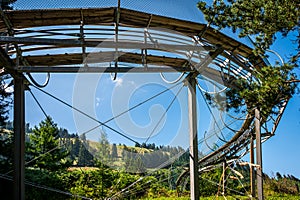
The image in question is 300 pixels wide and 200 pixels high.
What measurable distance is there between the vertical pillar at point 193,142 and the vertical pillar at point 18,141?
2.57 m

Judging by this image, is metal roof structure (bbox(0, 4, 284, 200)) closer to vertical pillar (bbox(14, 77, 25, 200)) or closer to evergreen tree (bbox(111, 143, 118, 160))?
vertical pillar (bbox(14, 77, 25, 200))

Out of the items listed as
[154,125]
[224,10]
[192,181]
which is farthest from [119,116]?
[224,10]

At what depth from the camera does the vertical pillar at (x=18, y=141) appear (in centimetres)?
635

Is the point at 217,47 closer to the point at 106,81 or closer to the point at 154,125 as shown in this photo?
the point at 154,125

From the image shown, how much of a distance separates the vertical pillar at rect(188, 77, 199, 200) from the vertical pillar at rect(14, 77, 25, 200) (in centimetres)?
257

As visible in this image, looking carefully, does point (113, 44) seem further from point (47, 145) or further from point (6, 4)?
point (47, 145)

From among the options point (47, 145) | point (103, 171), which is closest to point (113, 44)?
point (103, 171)

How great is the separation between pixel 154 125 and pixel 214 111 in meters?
1.27

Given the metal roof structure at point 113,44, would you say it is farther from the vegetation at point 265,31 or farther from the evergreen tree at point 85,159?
the evergreen tree at point 85,159

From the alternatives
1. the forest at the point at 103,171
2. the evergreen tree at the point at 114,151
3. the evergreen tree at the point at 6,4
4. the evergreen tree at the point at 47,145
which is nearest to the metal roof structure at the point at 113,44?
the evergreen tree at the point at 6,4

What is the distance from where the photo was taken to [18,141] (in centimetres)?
641

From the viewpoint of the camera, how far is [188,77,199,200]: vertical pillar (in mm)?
6613

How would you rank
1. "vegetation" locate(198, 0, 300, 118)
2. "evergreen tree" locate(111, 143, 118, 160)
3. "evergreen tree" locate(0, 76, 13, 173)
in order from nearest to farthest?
"vegetation" locate(198, 0, 300, 118) → "evergreen tree" locate(111, 143, 118, 160) → "evergreen tree" locate(0, 76, 13, 173)

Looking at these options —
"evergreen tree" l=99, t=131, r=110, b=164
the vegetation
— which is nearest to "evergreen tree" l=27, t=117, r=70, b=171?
"evergreen tree" l=99, t=131, r=110, b=164
